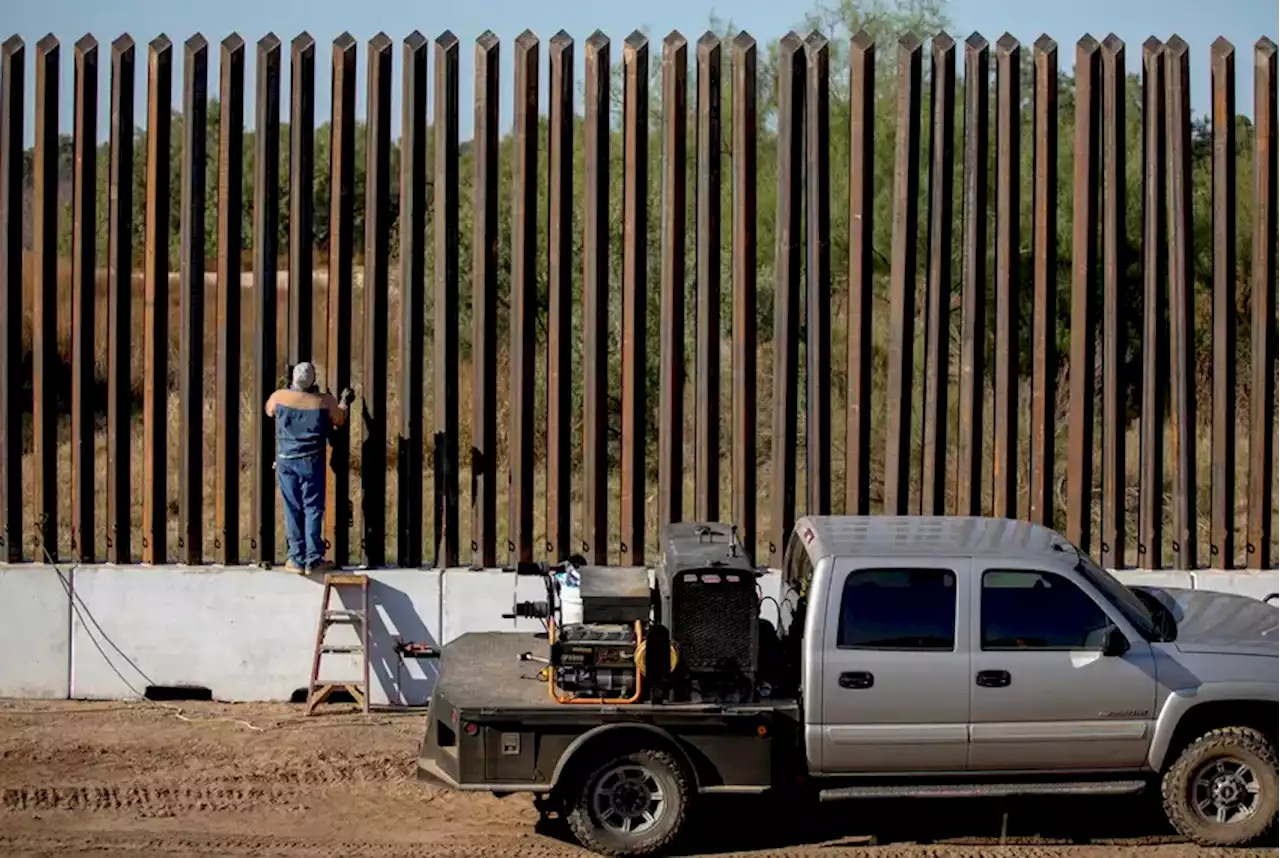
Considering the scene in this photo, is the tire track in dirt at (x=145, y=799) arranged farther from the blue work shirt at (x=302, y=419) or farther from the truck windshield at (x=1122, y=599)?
the truck windshield at (x=1122, y=599)

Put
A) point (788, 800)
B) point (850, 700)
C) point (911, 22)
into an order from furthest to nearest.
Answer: point (911, 22) < point (788, 800) < point (850, 700)

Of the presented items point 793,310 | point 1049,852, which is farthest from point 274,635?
point 1049,852

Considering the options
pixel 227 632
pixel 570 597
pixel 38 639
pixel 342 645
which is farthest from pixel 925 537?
pixel 38 639

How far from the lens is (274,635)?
11.9 meters

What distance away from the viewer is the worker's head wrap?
11742 millimetres

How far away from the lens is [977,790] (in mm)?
8672

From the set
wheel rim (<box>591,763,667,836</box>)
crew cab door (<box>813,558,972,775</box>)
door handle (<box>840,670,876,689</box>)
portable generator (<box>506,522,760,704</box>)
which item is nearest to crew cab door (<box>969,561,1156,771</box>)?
crew cab door (<box>813,558,972,775</box>)

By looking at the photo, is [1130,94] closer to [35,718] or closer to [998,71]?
[998,71]

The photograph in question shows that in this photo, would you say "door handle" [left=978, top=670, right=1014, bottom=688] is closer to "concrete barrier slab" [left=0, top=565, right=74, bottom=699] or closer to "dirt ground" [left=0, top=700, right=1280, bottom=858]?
"dirt ground" [left=0, top=700, right=1280, bottom=858]

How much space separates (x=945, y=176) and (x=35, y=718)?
731 cm

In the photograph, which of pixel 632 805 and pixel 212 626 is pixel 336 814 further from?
pixel 212 626

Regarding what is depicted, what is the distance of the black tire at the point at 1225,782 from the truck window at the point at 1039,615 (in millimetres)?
815

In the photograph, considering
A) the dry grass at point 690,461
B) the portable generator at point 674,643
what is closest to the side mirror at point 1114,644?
the portable generator at point 674,643

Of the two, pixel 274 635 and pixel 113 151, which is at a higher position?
pixel 113 151
